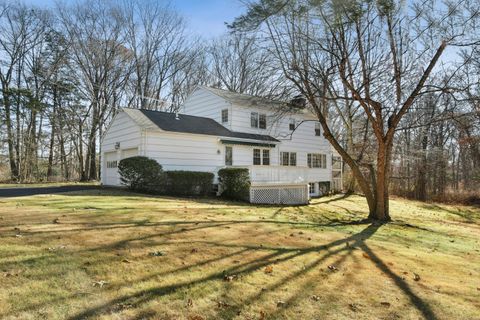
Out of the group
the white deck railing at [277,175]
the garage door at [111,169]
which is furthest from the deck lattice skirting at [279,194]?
the garage door at [111,169]

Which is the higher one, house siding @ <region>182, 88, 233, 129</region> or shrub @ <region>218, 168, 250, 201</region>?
house siding @ <region>182, 88, 233, 129</region>

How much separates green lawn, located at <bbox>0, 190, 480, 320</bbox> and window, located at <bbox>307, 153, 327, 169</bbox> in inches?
616

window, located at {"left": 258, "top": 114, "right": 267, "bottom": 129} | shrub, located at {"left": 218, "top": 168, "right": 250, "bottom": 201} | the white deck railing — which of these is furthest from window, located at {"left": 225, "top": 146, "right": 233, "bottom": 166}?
window, located at {"left": 258, "top": 114, "right": 267, "bottom": 129}

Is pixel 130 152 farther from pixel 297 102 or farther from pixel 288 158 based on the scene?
pixel 288 158

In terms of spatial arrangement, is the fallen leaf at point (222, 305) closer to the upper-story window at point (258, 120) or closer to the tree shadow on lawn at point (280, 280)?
the tree shadow on lawn at point (280, 280)

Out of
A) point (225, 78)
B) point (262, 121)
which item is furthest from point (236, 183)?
point (225, 78)

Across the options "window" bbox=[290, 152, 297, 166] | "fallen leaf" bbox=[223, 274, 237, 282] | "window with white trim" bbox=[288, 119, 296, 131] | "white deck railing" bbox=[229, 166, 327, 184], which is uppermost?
"window with white trim" bbox=[288, 119, 296, 131]

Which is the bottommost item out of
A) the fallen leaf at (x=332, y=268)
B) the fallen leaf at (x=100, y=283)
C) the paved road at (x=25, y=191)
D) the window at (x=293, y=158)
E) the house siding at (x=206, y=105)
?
the fallen leaf at (x=332, y=268)

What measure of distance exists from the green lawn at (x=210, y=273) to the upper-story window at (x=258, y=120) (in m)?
13.5

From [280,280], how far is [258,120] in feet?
56.5

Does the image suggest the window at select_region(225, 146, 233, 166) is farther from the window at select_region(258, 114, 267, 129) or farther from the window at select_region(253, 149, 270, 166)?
the window at select_region(258, 114, 267, 129)

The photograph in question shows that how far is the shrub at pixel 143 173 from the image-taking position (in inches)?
582

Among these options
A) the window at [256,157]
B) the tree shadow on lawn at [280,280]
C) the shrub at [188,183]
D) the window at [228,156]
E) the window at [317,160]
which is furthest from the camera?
the window at [317,160]

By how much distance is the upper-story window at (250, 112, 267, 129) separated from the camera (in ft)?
69.0
